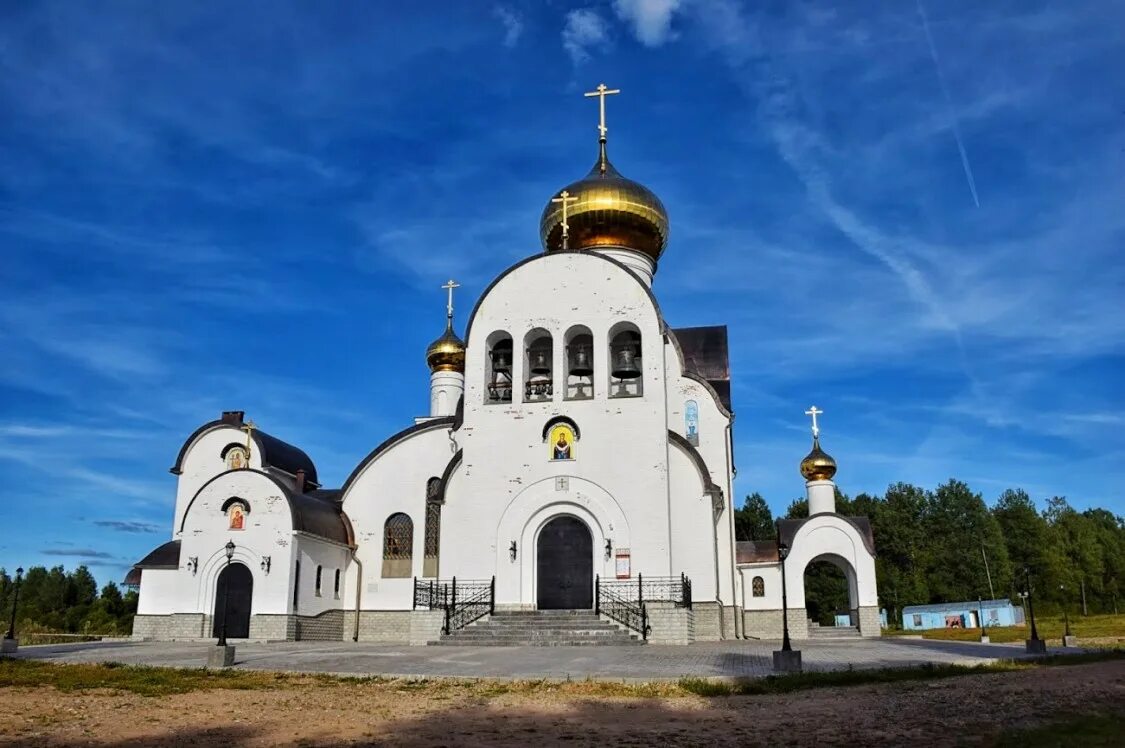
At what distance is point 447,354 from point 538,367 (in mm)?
6630

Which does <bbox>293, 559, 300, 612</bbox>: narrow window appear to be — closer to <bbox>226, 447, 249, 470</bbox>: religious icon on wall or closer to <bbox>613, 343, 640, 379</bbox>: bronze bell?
<bbox>226, 447, 249, 470</bbox>: religious icon on wall

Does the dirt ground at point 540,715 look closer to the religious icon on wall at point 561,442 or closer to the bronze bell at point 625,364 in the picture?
the religious icon on wall at point 561,442

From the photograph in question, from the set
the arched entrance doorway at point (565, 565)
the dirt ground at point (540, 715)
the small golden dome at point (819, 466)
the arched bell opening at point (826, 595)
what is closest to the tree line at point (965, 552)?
the arched bell opening at point (826, 595)

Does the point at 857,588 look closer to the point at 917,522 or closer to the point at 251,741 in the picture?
the point at 251,741

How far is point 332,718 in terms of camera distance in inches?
320

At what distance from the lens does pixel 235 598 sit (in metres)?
22.0

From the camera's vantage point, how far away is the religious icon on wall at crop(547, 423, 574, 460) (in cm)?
2070

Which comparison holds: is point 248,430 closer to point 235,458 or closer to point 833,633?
point 235,458

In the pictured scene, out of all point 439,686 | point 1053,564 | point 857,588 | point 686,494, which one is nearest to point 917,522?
point 1053,564

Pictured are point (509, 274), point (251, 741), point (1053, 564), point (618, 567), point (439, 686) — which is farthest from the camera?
point (1053, 564)

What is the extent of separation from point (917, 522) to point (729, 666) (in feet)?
146

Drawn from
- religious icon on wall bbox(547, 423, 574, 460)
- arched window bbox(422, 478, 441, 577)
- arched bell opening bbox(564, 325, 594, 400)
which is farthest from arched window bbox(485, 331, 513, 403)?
arched window bbox(422, 478, 441, 577)

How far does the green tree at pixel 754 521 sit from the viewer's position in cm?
4606

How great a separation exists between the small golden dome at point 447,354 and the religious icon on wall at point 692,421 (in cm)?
775
